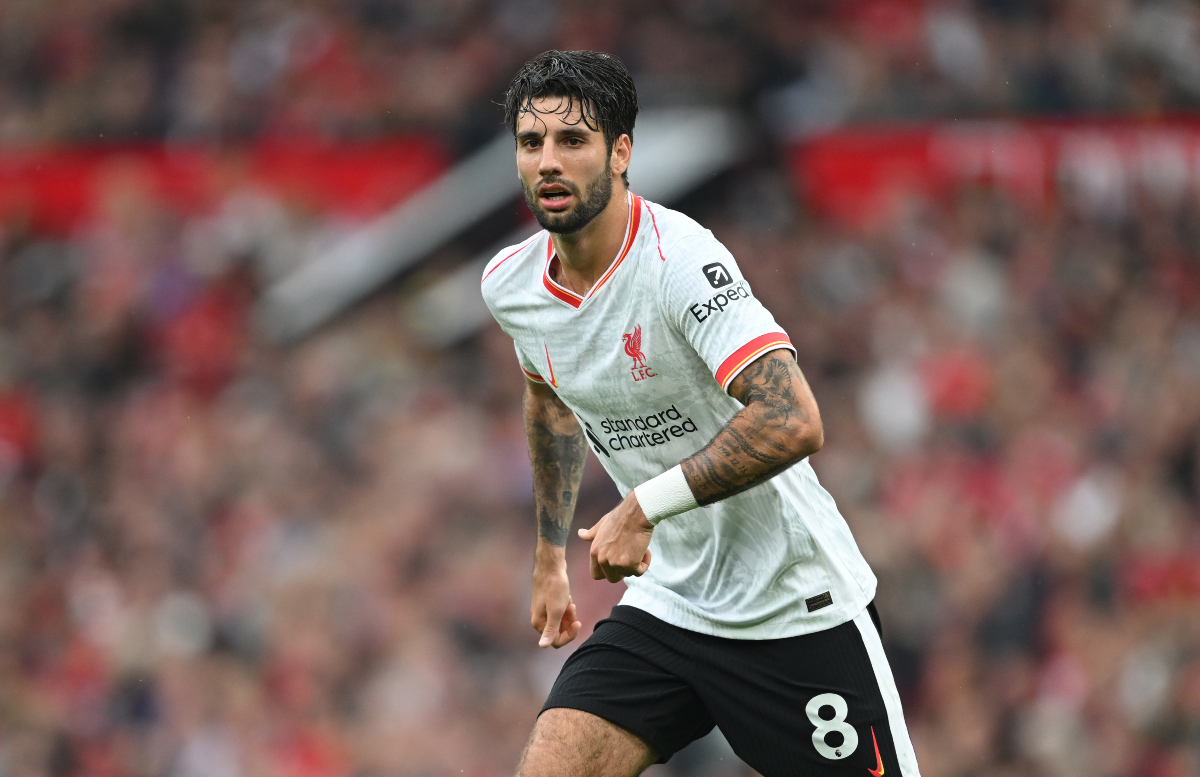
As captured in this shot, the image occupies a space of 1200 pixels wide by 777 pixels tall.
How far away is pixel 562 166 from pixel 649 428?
2.39 feet

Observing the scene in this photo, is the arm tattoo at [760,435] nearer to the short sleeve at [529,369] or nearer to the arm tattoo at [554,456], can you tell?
the short sleeve at [529,369]

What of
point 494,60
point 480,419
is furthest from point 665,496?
point 494,60

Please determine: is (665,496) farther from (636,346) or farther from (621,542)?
(636,346)

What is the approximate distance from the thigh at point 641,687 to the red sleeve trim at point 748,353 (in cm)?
92

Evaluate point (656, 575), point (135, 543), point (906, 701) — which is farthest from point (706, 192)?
point (656, 575)

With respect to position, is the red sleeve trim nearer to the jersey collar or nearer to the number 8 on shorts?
the jersey collar

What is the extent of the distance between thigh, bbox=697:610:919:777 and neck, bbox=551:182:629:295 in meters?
1.08

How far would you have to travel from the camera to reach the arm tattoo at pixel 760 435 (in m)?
Result: 3.34

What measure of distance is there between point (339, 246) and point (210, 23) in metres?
2.36

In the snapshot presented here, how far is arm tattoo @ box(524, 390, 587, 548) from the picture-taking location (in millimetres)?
4367

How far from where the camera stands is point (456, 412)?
10.7m

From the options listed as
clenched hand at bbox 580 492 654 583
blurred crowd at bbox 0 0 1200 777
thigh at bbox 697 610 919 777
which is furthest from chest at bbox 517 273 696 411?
blurred crowd at bbox 0 0 1200 777

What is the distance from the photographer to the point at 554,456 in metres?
4.41

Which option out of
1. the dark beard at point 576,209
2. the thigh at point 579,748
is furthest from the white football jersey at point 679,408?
the thigh at point 579,748
